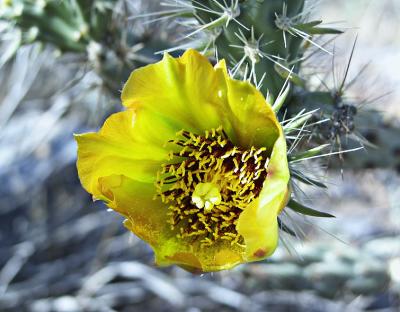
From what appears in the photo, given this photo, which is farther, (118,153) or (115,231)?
(115,231)

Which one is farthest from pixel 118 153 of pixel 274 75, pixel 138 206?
pixel 274 75

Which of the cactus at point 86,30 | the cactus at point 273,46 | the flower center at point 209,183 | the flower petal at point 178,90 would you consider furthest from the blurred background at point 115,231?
the flower petal at point 178,90

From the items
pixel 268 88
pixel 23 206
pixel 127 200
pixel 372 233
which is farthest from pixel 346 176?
pixel 23 206

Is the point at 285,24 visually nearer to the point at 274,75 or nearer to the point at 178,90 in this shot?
the point at 274,75

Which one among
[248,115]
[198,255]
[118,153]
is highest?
[248,115]

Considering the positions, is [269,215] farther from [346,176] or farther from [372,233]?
[372,233]

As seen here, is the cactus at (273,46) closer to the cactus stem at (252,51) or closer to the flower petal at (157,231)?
the cactus stem at (252,51)

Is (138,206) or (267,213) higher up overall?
(267,213)
